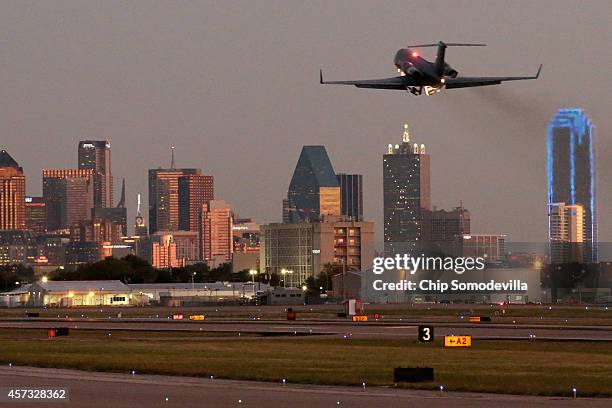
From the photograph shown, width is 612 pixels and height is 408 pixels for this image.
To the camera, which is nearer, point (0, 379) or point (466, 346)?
point (0, 379)

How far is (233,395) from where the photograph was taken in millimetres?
59188

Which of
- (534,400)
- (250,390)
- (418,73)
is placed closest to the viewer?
(534,400)

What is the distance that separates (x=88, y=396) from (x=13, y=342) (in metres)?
43.1

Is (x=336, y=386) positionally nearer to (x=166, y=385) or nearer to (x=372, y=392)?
(x=372, y=392)

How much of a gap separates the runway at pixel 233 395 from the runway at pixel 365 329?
3971 cm

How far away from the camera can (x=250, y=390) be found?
61.5 m

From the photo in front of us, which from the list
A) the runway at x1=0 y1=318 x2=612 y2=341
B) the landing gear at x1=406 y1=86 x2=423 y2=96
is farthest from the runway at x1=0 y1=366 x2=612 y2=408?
the runway at x1=0 y1=318 x2=612 y2=341

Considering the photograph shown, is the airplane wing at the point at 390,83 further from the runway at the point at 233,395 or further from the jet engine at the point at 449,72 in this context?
the runway at the point at 233,395

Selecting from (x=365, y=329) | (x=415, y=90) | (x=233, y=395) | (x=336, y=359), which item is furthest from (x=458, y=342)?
(x=233, y=395)

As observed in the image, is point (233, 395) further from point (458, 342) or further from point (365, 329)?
point (365, 329)

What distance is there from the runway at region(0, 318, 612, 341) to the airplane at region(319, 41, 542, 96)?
17525 millimetres

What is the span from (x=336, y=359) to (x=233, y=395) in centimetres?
2095

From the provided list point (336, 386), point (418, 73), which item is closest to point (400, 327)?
point (418, 73)

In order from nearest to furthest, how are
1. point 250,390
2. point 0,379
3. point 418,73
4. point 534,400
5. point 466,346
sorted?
1. point 534,400
2. point 250,390
3. point 0,379
4. point 466,346
5. point 418,73
